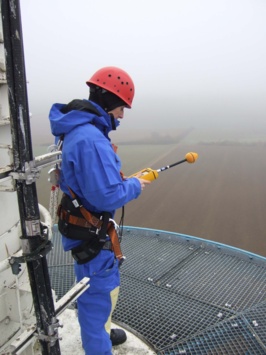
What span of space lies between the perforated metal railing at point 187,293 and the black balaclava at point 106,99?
7.05ft

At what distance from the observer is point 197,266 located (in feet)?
14.9

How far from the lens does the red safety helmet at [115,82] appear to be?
2.57 m

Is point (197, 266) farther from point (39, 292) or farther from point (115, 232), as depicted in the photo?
point (39, 292)

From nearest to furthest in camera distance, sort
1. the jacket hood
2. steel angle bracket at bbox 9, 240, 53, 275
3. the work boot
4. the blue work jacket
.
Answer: steel angle bracket at bbox 9, 240, 53, 275, the blue work jacket, the jacket hood, the work boot

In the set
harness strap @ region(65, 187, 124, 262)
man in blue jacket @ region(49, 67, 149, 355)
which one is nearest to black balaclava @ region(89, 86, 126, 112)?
man in blue jacket @ region(49, 67, 149, 355)

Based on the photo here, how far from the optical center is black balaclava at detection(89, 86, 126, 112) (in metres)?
2.60

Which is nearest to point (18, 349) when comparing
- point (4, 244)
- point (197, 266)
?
point (4, 244)

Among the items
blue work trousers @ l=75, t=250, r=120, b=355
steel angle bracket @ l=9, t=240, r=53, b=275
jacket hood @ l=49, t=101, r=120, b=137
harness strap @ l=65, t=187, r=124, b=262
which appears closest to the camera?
steel angle bracket @ l=9, t=240, r=53, b=275

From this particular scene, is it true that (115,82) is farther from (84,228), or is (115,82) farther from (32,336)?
(32,336)

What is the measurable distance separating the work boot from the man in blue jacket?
1.76 feet

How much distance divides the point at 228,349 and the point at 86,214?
1.87m

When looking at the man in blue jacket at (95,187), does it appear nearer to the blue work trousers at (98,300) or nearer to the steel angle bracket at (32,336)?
the blue work trousers at (98,300)

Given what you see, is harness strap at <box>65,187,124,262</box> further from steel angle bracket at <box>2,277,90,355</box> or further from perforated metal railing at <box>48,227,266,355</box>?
perforated metal railing at <box>48,227,266,355</box>

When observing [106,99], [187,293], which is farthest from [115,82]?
[187,293]
